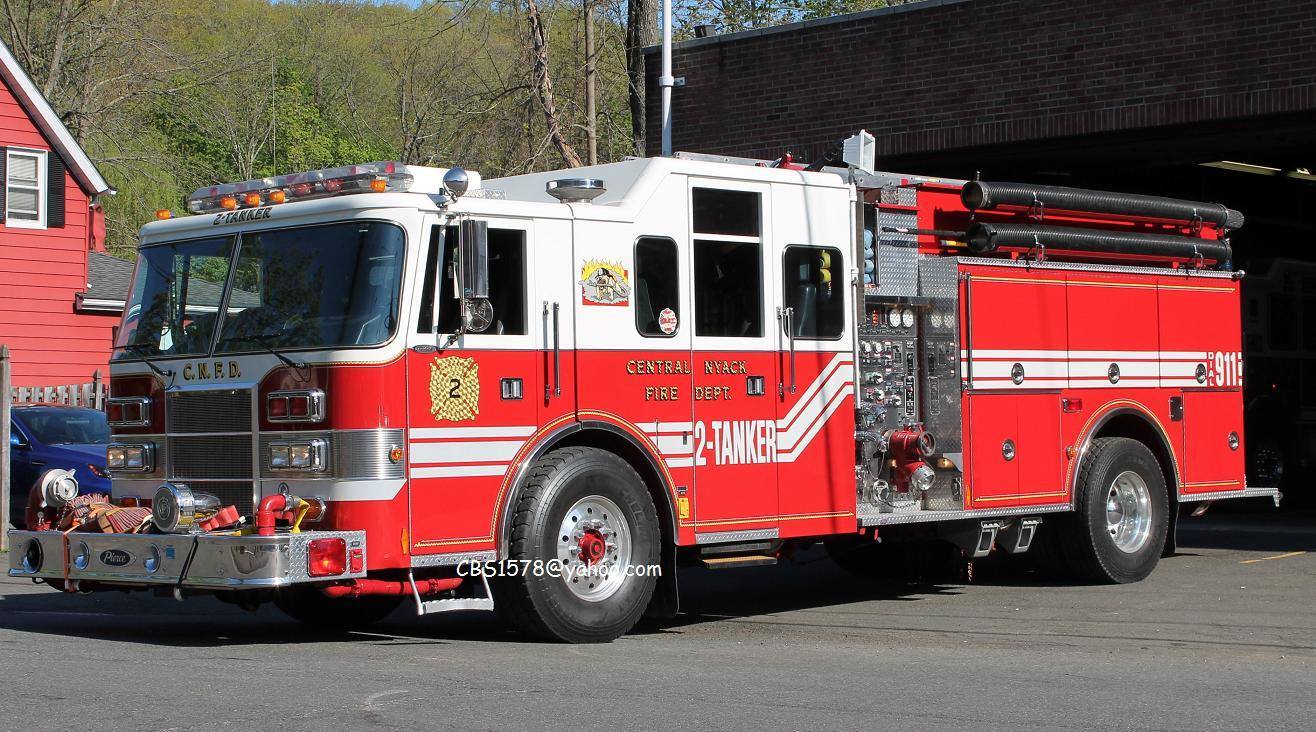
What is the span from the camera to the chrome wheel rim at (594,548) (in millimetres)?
9602

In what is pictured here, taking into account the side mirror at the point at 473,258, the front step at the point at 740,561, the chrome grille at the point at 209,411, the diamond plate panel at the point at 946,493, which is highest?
the side mirror at the point at 473,258

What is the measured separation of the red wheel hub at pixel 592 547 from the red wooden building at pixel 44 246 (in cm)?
1831

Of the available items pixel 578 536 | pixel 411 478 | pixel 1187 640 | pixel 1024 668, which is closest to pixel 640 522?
pixel 578 536

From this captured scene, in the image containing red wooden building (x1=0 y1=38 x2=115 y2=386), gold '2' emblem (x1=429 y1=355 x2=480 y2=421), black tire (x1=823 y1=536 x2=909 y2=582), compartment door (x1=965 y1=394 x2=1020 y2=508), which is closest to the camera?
gold '2' emblem (x1=429 y1=355 x2=480 y2=421)

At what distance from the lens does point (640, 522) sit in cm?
991

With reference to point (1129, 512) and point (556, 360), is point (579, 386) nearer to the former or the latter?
point (556, 360)

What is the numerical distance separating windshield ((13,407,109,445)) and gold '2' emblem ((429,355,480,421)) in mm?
10780

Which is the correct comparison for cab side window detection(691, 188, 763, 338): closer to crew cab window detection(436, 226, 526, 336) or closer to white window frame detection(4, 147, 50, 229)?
crew cab window detection(436, 226, 526, 336)

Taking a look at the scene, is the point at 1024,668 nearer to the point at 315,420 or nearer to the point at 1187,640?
the point at 1187,640

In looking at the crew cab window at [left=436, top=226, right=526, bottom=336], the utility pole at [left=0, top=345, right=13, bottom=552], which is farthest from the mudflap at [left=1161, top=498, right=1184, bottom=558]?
the utility pole at [left=0, top=345, right=13, bottom=552]

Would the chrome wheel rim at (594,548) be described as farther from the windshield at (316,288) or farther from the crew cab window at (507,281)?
the windshield at (316,288)

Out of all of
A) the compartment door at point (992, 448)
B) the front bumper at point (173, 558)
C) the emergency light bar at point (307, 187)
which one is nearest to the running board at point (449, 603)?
the front bumper at point (173, 558)

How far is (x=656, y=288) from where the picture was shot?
10.3 m

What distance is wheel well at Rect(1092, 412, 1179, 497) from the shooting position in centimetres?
1335
